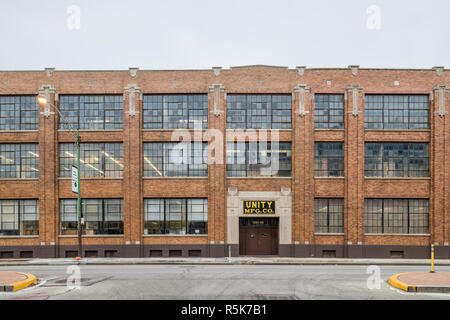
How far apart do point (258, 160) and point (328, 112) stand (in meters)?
6.05

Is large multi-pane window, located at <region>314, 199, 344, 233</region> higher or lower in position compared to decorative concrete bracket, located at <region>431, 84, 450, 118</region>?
lower

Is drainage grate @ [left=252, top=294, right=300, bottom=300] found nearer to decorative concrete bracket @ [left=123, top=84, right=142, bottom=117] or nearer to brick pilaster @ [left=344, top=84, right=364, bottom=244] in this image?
brick pilaster @ [left=344, top=84, right=364, bottom=244]

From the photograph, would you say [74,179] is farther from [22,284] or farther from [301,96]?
[301,96]

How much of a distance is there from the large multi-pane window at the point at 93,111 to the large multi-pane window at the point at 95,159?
1.39m

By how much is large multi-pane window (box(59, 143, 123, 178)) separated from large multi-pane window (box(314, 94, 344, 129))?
14.3 meters

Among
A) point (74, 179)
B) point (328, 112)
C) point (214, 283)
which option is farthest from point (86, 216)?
point (328, 112)

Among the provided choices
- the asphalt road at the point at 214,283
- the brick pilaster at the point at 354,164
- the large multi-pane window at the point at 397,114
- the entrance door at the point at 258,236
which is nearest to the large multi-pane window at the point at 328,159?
the brick pilaster at the point at 354,164

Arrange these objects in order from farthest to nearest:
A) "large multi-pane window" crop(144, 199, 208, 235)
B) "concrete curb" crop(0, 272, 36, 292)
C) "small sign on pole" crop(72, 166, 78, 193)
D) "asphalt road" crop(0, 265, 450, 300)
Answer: "large multi-pane window" crop(144, 199, 208, 235) → "small sign on pole" crop(72, 166, 78, 193) → "concrete curb" crop(0, 272, 36, 292) → "asphalt road" crop(0, 265, 450, 300)

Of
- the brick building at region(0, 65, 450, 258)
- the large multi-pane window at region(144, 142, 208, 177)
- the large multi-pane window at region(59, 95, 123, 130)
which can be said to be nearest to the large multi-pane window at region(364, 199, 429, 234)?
the brick building at region(0, 65, 450, 258)

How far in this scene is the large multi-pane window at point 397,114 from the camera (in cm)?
2416

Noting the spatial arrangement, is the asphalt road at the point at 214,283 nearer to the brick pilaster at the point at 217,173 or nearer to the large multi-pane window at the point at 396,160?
the brick pilaster at the point at 217,173

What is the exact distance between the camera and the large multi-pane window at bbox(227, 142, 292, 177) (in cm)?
2417

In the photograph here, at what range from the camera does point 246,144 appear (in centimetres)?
2428

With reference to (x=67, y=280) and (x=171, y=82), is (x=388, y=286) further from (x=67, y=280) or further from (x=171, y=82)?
(x=171, y=82)
